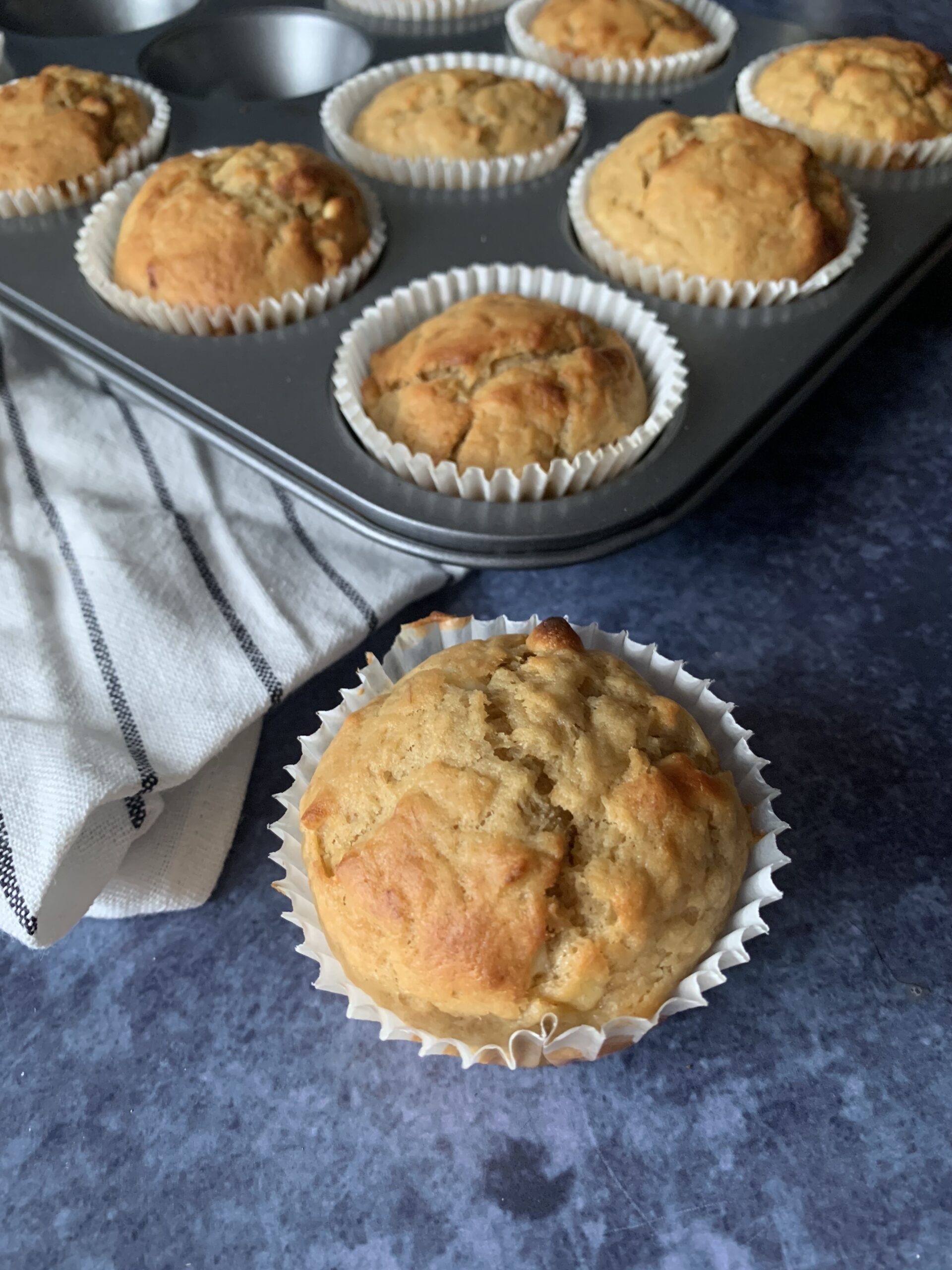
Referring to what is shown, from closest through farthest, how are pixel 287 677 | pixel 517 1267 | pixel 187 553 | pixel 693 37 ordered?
pixel 517 1267 < pixel 287 677 < pixel 187 553 < pixel 693 37

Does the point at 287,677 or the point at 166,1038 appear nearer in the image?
the point at 166,1038

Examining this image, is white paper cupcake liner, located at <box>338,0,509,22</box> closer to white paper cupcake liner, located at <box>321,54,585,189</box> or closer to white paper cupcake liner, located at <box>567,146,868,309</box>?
white paper cupcake liner, located at <box>321,54,585,189</box>

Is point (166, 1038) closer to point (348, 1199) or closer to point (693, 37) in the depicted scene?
point (348, 1199)

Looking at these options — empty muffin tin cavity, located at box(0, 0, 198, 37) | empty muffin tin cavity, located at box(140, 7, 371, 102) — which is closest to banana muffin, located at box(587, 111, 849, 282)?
empty muffin tin cavity, located at box(140, 7, 371, 102)

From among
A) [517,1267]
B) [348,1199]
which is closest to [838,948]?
[517,1267]

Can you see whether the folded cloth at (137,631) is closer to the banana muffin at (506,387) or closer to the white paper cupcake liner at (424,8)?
the banana muffin at (506,387)
